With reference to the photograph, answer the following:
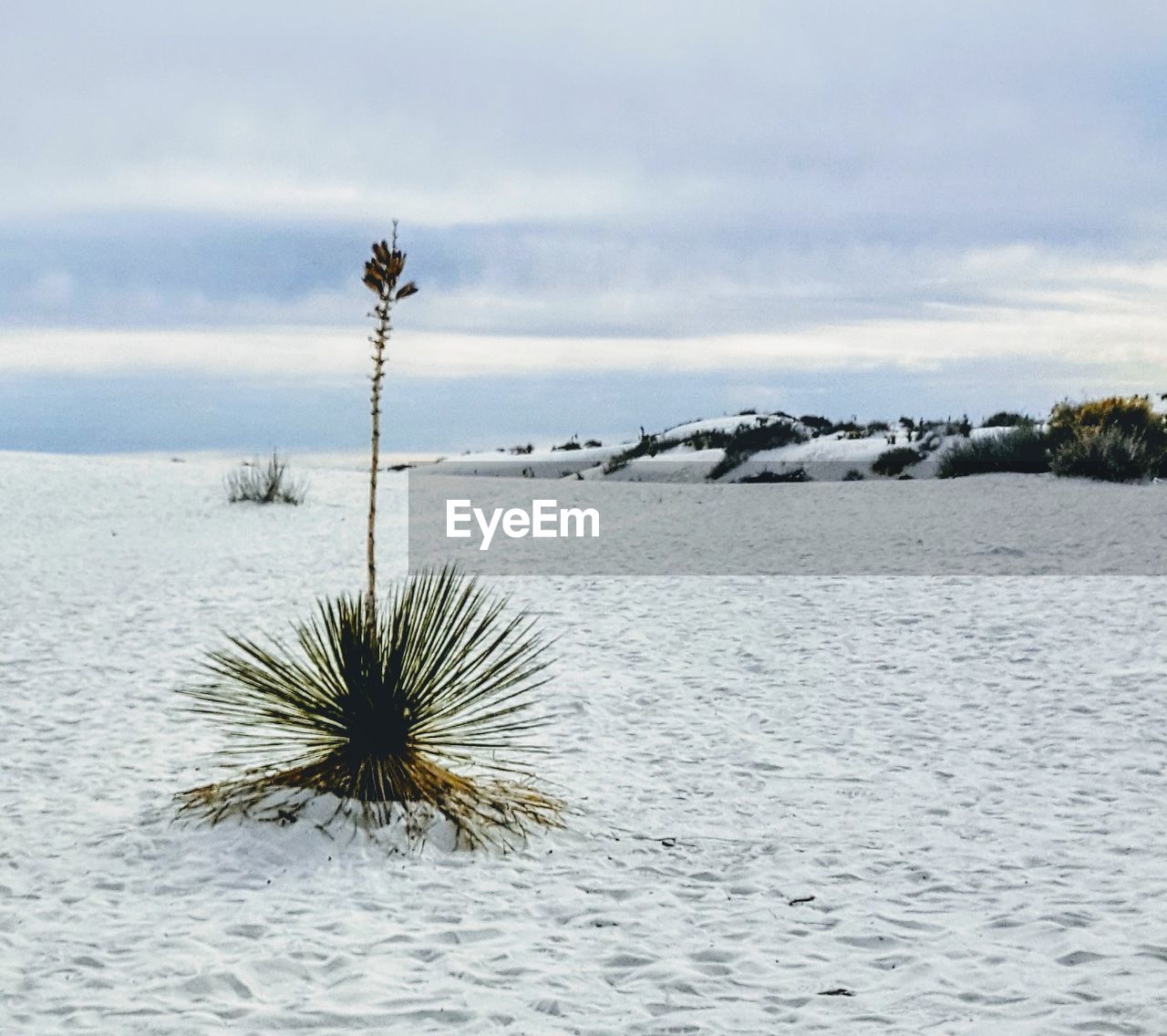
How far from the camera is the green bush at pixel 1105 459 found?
1888 centimetres

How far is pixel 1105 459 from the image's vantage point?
1889cm

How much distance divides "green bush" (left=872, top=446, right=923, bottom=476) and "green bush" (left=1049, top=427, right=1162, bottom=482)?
14.3 feet

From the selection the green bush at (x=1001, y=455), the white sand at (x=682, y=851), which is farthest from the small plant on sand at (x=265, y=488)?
the green bush at (x=1001, y=455)

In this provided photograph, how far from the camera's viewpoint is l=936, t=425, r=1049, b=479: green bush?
20.9 m

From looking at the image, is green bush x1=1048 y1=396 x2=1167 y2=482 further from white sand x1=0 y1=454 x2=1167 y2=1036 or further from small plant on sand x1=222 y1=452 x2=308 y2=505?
small plant on sand x1=222 y1=452 x2=308 y2=505

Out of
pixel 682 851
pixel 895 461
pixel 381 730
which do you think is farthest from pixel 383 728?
pixel 895 461

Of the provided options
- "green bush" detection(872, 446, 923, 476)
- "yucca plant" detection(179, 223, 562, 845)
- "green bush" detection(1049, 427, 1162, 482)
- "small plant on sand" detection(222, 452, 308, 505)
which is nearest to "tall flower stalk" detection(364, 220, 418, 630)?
"yucca plant" detection(179, 223, 562, 845)

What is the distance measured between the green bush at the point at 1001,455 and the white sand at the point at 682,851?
33.3 ft

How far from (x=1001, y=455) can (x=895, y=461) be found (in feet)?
9.33

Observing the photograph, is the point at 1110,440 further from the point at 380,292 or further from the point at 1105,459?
the point at 380,292

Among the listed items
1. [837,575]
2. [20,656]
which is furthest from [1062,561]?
[20,656]

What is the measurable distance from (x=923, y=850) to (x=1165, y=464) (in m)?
16.9

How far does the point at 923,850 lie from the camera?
5.59 metres

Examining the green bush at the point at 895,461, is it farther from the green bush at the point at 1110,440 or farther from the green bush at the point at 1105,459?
the green bush at the point at 1105,459
